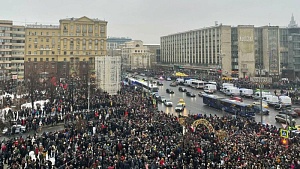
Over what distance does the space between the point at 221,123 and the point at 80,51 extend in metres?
54.1

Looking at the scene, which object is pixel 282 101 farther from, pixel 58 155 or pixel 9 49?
pixel 9 49

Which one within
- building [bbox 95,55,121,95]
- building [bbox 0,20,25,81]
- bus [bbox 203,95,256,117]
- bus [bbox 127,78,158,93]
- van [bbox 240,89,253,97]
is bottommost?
bus [bbox 203,95,256,117]

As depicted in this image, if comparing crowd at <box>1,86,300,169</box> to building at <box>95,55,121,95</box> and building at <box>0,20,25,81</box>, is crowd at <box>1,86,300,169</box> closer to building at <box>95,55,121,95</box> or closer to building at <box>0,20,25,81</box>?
building at <box>95,55,121,95</box>

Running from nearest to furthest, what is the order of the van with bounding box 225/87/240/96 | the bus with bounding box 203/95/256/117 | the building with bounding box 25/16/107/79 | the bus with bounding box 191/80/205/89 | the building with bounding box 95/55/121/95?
1. the bus with bounding box 203/95/256/117
2. the building with bounding box 95/55/121/95
3. the van with bounding box 225/87/240/96
4. the bus with bounding box 191/80/205/89
5. the building with bounding box 25/16/107/79

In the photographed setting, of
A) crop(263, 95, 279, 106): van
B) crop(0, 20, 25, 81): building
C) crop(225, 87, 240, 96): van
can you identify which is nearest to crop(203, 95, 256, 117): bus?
crop(263, 95, 279, 106): van

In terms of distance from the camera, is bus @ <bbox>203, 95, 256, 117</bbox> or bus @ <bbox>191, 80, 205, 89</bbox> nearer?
bus @ <bbox>203, 95, 256, 117</bbox>

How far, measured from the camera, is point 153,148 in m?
16.0

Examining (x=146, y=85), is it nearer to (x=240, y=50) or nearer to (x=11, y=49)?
(x=11, y=49)

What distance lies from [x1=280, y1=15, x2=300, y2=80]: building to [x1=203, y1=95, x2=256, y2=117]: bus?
38.9m

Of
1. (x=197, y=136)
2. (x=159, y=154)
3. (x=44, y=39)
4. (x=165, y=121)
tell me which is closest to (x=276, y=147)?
(x=197, y=136)

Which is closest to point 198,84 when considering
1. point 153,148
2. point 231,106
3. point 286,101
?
point 286,101

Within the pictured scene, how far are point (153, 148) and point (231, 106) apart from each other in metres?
18.1

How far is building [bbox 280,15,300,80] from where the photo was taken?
72.2 meters

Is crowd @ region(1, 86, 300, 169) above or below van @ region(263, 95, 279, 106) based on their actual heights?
below
